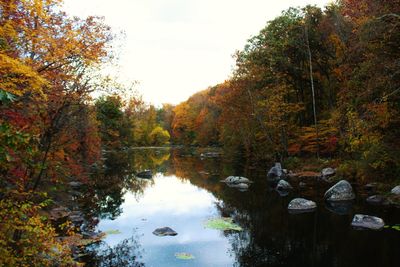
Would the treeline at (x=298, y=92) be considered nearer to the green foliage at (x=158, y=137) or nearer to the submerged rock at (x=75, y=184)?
the submerged rock at (x=75, y=184)

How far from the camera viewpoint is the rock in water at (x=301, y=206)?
56.3ft

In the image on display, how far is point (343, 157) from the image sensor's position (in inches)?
1114

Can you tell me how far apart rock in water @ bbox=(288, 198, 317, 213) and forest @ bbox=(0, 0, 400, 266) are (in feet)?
15.6

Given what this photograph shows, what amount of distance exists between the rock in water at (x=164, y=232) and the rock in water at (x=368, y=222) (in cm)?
787

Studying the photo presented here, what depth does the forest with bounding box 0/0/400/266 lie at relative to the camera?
6949 millimetres

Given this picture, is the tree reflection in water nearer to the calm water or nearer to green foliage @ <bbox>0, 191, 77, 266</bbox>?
the calm water

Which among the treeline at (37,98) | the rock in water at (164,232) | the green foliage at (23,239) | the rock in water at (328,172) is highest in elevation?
the treeline at (37,98)

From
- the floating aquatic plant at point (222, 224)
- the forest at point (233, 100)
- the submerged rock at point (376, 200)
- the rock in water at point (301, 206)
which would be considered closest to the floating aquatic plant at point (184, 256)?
the floating aquatic plant at point (222, 224)

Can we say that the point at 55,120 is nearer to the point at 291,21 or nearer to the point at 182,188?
the point at 182,188

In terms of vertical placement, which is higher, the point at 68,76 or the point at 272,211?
the point at 68,76

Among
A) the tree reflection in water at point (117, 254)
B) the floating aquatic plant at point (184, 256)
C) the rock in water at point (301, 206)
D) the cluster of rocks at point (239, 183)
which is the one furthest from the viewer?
the cluster of rocks at point (239, 183)

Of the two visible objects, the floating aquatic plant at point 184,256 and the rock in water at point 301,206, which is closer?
the floating aquatic plant at point 184,256

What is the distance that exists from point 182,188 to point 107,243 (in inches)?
546

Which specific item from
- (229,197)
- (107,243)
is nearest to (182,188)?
(229,197)
